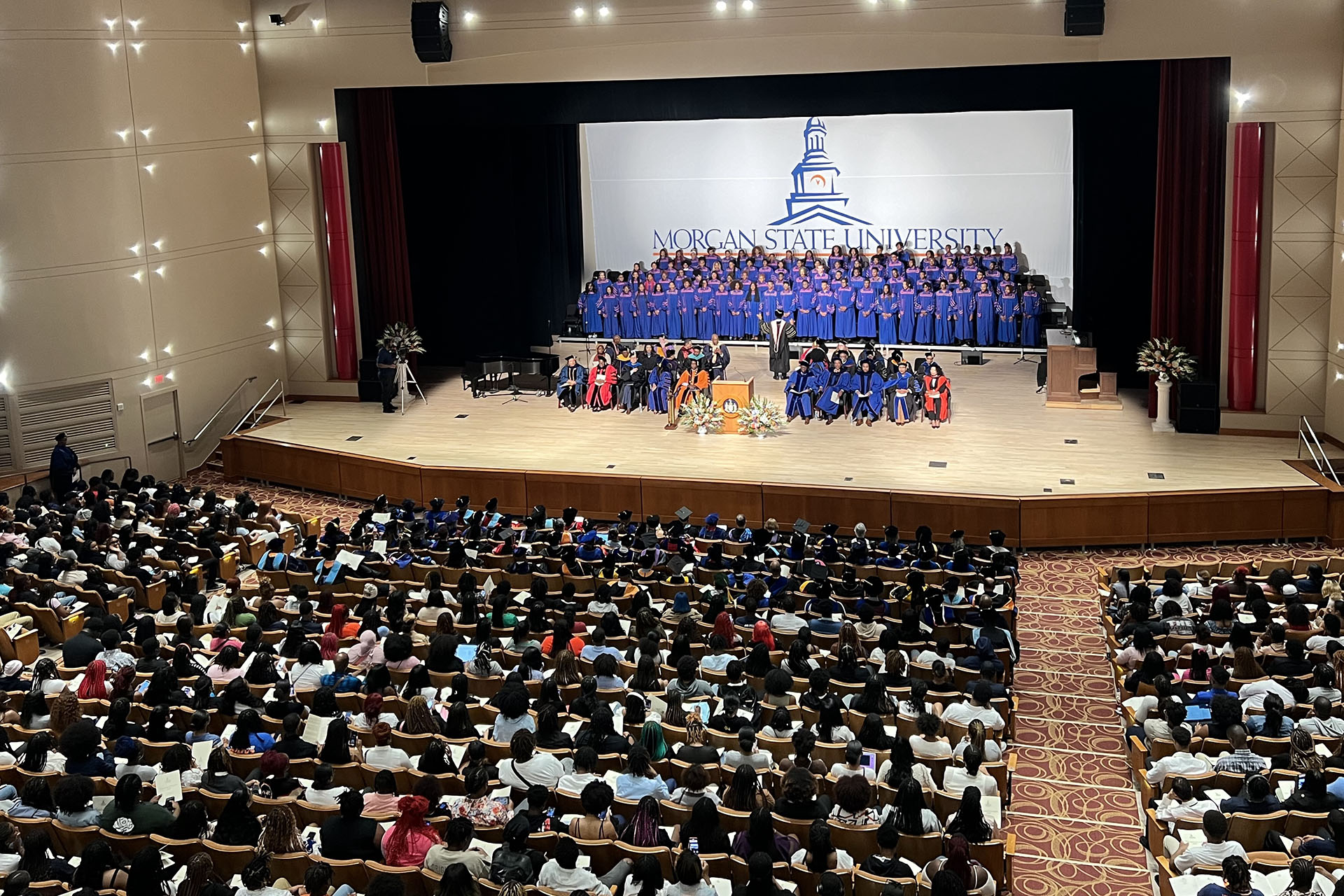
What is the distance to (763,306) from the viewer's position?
22.1 metres

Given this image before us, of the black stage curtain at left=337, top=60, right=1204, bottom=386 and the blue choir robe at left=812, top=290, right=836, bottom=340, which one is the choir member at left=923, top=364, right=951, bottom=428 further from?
the blue choir robe at left=812, top=290, right=836, bottom=340

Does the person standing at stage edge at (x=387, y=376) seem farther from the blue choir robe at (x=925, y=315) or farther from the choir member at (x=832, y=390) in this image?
the blue choir robe at (x=925, y=315)

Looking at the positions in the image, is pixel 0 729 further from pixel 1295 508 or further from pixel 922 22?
pixel 922 22

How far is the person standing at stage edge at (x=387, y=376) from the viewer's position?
19438mm

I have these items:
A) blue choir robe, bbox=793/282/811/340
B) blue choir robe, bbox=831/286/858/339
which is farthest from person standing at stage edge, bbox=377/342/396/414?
blue choir robe, bbox=831/286/858/339

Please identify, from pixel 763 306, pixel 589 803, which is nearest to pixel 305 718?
pixel 589 803

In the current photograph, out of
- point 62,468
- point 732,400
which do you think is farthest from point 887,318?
point 62,468

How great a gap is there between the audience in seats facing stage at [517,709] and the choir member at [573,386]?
19.9 ft

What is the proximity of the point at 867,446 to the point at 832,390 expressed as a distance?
1.59 metres

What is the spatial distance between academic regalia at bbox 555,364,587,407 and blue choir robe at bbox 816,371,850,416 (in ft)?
11.2

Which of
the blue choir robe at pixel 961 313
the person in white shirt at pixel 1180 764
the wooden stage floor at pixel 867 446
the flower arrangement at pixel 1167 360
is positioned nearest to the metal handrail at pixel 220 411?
the wooden stage floor at pixel 867 446

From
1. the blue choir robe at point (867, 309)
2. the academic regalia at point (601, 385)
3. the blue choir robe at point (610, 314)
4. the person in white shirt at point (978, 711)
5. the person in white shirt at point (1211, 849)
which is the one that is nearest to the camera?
the person in white shirt at point (1211, 849)

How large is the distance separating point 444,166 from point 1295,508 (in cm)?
1442

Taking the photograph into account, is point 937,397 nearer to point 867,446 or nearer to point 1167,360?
point 867,446
